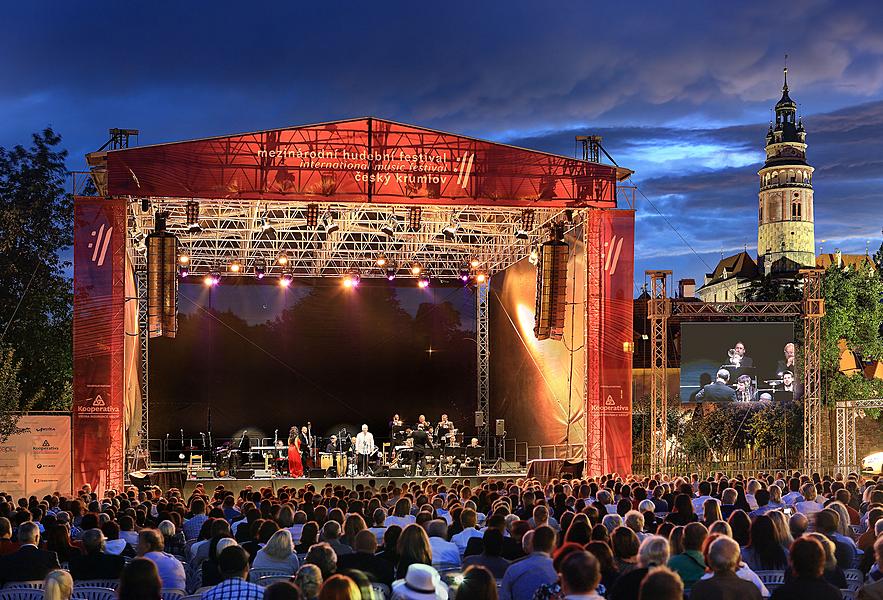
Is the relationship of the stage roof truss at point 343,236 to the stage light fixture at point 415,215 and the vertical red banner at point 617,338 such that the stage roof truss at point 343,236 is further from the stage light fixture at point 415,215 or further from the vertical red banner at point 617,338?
the vertical red banner at point 617,338

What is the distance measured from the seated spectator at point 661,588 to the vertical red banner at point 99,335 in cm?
1816

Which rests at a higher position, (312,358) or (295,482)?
(312,358)

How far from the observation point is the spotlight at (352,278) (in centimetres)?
3128

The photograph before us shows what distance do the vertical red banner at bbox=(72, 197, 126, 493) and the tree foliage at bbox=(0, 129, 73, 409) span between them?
32.7 feet

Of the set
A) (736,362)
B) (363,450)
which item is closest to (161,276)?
(363,450)

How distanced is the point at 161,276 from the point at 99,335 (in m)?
1.73

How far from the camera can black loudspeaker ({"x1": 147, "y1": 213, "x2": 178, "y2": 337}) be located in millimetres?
21141

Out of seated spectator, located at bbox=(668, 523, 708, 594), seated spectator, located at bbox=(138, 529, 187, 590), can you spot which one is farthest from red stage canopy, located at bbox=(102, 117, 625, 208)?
seated spectator, located at bbox=(668, 523, 708, 594)

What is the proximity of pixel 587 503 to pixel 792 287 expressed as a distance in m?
47.6

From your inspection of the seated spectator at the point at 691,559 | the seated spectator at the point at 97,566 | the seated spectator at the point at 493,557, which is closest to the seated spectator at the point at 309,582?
the seated spectator at the point at 493,557

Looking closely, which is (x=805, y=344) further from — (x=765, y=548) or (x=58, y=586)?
(x=58, y=586)

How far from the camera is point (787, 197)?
112 metres

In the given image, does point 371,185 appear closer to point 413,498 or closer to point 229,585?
point 413,498

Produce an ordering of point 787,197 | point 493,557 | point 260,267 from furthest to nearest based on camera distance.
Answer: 1. point 787,197
2. point 260,267
3. point 493,557
